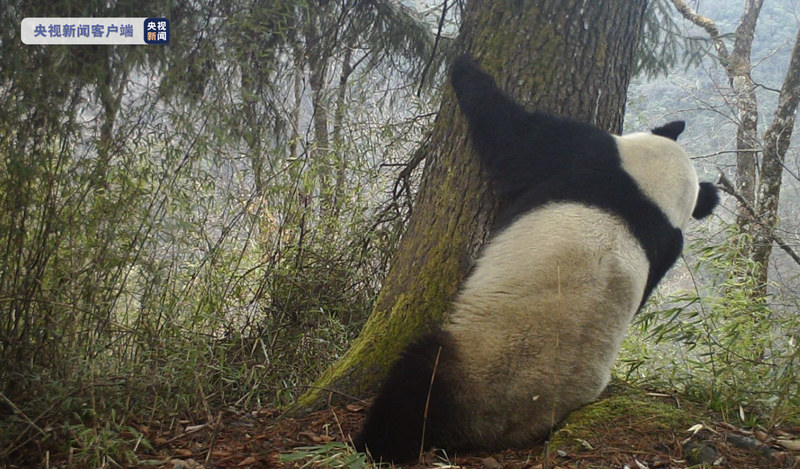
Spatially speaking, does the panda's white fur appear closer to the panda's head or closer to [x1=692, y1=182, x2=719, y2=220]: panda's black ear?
the panda's head

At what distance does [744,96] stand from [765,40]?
7.53 meters

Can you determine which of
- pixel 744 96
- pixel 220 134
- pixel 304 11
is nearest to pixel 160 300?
pixel 220 134

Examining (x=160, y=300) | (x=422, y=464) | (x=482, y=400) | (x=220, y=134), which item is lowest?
(x=422, y=464)

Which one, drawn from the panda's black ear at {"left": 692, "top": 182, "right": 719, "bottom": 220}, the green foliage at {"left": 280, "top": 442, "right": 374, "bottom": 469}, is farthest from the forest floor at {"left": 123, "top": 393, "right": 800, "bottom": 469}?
the panda's black ear at {"left": 692, "top": 182, "right": 719, "bottom": 220}

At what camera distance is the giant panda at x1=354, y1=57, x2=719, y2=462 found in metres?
3.10

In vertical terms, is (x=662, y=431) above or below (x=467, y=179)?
below

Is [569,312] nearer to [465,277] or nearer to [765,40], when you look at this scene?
[465,277]

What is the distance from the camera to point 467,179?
375cm

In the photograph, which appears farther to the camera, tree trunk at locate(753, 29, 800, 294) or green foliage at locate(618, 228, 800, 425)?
tree trunk at locate(753, 29, 800, 294)

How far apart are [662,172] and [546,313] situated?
1222 millimetres

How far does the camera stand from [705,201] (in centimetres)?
436

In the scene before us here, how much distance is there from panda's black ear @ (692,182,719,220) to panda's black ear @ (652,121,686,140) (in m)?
0.43

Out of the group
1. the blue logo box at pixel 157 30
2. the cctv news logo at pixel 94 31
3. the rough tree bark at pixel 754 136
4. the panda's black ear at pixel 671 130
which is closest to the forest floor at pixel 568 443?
the panda's black ear at pixel 671 130

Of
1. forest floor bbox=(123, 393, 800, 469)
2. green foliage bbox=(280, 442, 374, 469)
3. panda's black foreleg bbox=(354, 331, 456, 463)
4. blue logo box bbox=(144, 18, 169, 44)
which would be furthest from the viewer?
blue logo box bbox=(144, 18, 169, 44)
